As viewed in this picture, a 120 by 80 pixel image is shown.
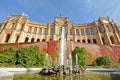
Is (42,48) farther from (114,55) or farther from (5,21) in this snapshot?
(5,21)

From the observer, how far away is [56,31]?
172ft

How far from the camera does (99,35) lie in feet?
162

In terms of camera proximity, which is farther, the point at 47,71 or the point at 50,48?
the point at 50,48

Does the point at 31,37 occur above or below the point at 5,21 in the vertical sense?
below

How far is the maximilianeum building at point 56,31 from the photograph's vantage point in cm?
4831

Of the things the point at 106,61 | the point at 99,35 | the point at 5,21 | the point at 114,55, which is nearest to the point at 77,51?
the point at 106,61

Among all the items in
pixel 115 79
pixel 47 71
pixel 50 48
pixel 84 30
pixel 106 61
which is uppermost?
pixel 84 30

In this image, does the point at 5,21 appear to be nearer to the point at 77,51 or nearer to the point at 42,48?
the point at 42,48

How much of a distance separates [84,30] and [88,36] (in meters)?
3.09

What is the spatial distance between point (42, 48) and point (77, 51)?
33.7 ft

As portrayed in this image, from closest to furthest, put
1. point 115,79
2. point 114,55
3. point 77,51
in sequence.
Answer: point 115,79
point 77,51
point 114,55

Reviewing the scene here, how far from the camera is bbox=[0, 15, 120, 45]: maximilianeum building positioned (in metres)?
48.3

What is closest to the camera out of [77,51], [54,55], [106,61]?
[106,61]

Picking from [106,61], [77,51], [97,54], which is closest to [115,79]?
[106,61]
